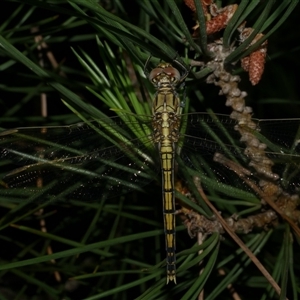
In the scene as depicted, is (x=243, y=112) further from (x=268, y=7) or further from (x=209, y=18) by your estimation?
(x=268, y=7)

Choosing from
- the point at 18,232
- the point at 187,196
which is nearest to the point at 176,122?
the point at 187,196

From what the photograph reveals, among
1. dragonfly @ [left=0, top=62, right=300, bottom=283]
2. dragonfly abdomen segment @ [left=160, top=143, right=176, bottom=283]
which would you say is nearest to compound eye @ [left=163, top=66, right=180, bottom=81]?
dragonfly @ [left=0, top=62, right=300, bottom=283]

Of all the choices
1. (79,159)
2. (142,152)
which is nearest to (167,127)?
(142,152)

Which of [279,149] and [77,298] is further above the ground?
[279,149]

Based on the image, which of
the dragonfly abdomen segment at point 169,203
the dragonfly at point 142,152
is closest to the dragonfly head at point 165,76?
the dragonfly at point 142,152

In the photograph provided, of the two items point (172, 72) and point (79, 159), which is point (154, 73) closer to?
point (172, 72)

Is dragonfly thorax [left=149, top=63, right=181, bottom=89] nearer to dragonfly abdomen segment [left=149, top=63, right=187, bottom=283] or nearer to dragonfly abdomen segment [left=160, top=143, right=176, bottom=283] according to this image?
dragonfly abdomen segment [left=149, top=63, right=187, bottom=283]

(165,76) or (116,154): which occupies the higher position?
(165,76)
